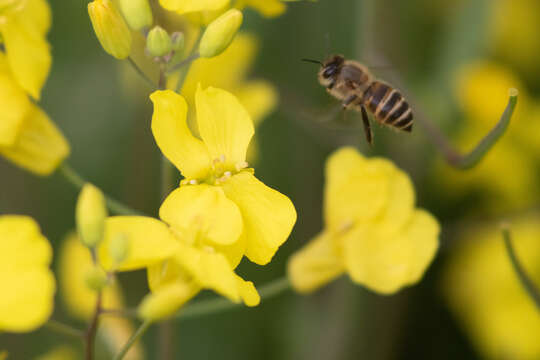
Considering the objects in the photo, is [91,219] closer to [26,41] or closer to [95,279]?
[95,279]

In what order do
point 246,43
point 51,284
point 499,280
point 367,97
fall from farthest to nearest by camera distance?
point 499,280 < point 246,43 < point 367,97 < point 51,284

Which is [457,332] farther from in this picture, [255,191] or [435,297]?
[255,191]

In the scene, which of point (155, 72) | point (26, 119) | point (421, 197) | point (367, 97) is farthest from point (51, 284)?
point (421, 197)

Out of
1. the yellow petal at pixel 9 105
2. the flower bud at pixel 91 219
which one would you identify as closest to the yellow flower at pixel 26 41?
the yellow petal at pixel 9 105

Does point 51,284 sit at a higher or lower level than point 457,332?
higher

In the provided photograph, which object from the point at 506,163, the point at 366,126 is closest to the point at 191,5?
the point at 366,126

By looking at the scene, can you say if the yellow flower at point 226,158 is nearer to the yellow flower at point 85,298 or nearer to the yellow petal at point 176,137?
the yellow petal at point 176,137
